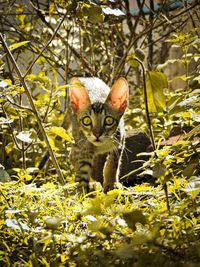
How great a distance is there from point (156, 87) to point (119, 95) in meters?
0.71

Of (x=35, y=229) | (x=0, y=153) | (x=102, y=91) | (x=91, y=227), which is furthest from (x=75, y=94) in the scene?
(x=91, y=227)

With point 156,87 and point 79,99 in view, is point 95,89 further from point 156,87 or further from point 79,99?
point 156,87

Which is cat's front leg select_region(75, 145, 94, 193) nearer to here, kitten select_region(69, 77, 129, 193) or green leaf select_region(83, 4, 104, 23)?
kitten select_region(69, 77, 129, 193)

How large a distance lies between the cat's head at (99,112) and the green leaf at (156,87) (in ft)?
2.05

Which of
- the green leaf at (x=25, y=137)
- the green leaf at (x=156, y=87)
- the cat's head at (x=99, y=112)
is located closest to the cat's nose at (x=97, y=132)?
the cat's head at (x=99, y=112)

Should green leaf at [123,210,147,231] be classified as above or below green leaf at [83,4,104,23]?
below

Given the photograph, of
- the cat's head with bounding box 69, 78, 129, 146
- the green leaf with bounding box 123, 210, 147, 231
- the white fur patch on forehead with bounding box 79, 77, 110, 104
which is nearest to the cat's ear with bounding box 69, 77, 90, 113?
the cat's head with bounding box 69, 78, 129, 146

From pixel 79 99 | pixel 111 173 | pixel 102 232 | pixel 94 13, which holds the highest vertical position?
pixel 94 13

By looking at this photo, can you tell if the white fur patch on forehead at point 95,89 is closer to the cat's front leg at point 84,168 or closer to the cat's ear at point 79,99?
the cat's ear at point 79,99

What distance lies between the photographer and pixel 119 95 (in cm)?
216

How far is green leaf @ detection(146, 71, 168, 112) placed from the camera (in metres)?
1.44

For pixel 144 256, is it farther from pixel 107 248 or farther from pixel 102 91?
pixel 102 91

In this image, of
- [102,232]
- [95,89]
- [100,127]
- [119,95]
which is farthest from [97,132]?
[102,232]

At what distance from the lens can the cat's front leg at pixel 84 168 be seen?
217 centimetres
